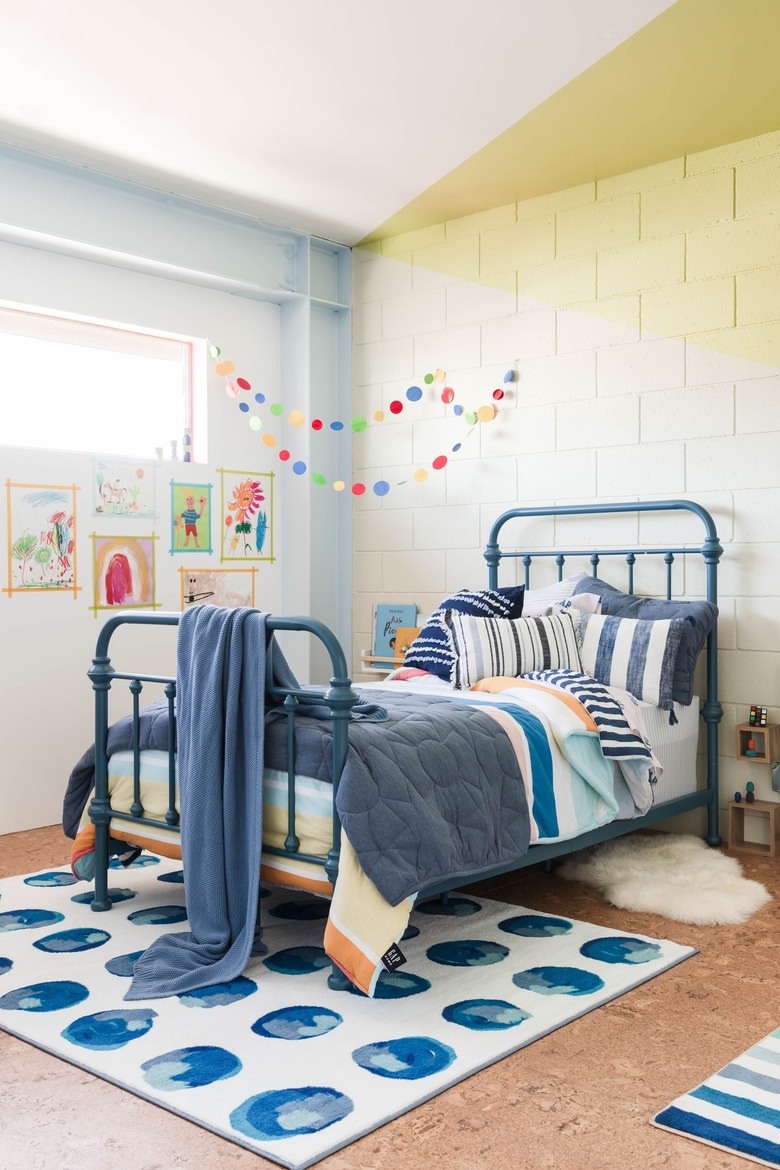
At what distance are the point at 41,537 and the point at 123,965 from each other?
200 cm

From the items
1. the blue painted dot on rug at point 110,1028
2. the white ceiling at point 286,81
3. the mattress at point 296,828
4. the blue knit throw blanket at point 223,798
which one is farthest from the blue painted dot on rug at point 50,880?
the white ceiling at point 286,81

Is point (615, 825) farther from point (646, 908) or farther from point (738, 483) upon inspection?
point (738, 483)

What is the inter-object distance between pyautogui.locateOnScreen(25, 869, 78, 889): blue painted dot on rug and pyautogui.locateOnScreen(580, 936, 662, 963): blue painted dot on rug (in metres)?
1.57

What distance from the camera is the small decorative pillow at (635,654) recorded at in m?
3.51

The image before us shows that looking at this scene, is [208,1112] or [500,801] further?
[500,801]

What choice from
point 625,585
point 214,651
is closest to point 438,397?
point 625,585

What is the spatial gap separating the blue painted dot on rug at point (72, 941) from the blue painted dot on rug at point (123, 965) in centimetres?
12

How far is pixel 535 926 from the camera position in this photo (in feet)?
9.58

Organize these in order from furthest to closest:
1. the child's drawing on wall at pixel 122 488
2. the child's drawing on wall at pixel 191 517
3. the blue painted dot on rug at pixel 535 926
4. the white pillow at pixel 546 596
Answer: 1. the child's drawing on wall at pixel 191 517
2. the child's drawing on wall at pixel 122 488
3. the white pillow at pixel 546 596
4. the blue painted dot on rug at pixel 535 926

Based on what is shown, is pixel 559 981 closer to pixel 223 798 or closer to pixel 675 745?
pixel 223 798

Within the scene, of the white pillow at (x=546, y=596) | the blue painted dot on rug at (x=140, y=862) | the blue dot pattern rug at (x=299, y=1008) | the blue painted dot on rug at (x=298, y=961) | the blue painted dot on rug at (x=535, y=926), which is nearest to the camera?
the blue dot pattern rug at (x=299, y=1008)

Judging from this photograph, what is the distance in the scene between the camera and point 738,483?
3.85 metres

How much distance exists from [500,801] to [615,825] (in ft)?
2.15

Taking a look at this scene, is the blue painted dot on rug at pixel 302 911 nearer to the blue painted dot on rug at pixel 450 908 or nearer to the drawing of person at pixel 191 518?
the blue painted dot on rug at pixel 450 908
